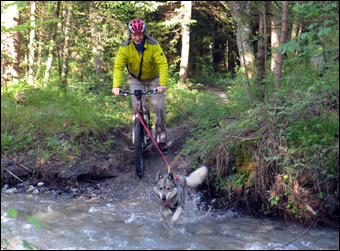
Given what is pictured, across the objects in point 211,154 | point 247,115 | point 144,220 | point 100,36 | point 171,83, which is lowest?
point 144,220

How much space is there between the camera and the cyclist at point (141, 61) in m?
5.84

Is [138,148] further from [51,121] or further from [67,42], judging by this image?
[67,42]

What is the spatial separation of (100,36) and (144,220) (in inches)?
→ 324

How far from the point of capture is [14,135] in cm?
693

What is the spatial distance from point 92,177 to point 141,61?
2760 mm

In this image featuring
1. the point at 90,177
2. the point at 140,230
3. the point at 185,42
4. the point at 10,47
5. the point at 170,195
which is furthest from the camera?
the point at 185,42

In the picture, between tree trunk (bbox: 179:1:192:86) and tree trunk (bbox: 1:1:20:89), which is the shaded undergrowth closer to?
tree trunk (bbox: 1:1:20:89)

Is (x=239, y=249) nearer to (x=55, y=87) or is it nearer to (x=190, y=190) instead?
(x=190, y=190)

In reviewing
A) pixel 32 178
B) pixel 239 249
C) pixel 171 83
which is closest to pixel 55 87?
pixel 32 178

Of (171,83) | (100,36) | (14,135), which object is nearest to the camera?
(14,135)

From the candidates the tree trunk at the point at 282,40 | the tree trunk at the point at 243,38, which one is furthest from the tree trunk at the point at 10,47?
the tree trunk at the point at 282,40

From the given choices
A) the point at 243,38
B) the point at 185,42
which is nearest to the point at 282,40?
the point at 243,38

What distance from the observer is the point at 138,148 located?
236 inches

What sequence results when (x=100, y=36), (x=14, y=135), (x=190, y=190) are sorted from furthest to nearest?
(x=100, y=36)
(x=14, y=135)
(x=190, y=190)
